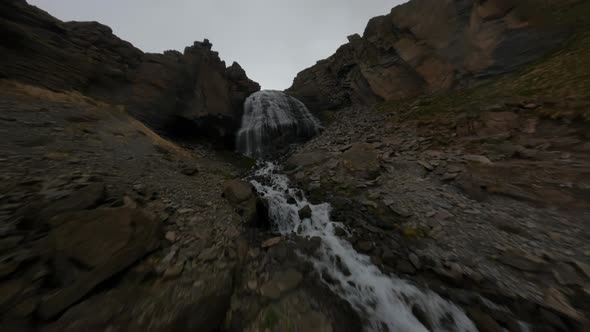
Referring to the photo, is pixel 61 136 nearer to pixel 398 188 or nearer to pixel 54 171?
pixel 54 171

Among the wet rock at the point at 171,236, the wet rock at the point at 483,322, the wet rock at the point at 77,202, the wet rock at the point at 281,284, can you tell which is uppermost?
the wet rock at the point at 77,202

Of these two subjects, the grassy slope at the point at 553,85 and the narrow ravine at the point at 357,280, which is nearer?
the narrow ravine at the point at 357,280

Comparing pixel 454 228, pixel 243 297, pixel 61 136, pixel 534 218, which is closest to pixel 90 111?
pixel 61 136

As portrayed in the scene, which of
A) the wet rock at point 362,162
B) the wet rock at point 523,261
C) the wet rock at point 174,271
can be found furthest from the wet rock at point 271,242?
the wet rock at point 523,261

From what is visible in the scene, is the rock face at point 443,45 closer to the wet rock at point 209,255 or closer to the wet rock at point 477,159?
the wet rock at point 477,159

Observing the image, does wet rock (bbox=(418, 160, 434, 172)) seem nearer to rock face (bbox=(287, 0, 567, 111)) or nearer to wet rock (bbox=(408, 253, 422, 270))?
wet rock (bbox=(408, 253, 422, 270))

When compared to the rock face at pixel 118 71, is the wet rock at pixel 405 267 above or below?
below

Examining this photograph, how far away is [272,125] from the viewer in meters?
16.2

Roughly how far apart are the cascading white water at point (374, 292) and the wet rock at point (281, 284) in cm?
Result: 68

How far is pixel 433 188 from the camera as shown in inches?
219

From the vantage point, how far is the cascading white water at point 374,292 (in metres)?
3.02

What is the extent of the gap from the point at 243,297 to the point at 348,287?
7.35 ft

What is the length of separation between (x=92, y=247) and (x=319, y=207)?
218 inches

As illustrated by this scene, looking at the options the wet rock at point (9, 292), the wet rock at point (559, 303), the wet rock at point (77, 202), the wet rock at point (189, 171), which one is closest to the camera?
the wet rock at point (9, 292)
